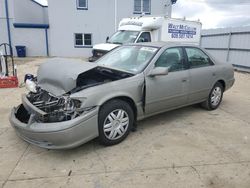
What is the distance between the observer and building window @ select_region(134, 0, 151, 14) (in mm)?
19516

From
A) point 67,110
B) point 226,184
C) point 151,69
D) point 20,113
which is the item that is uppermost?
point 151,69

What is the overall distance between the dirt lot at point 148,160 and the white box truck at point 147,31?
654cm

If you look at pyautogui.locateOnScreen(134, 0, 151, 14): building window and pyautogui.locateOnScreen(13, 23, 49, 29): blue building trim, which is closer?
pyautogui.locateOnScreen(13, 23, 49, 29): blue building trim

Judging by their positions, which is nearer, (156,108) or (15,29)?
(156,108)

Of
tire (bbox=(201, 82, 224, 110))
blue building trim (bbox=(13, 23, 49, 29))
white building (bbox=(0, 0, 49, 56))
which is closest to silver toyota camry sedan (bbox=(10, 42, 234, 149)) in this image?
tire (bbox=(201, 82, 224, 110))

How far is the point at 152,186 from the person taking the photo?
279 centimetres

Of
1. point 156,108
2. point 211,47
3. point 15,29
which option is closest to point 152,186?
point 156,108

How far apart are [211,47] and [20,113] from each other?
1378 centimetres

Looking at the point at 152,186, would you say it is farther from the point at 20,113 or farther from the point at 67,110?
the point at 20,113

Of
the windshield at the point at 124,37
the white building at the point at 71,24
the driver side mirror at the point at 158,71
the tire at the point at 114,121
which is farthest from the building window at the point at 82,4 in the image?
the tire at the point at 114,121

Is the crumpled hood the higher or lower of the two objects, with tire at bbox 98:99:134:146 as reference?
higher

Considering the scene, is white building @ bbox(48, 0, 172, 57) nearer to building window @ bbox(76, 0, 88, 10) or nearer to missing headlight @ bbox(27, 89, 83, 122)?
building window @ bbox(76, 0, 88, 10)

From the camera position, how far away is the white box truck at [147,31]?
34.2 feet

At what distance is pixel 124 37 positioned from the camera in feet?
35.9
